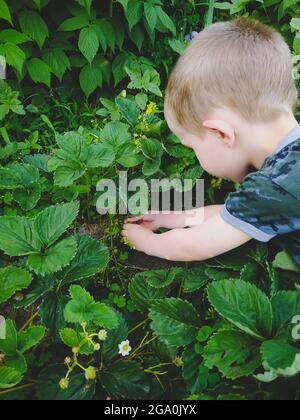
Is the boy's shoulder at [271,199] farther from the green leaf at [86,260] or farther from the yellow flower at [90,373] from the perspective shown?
the yellow flower at [90,373]

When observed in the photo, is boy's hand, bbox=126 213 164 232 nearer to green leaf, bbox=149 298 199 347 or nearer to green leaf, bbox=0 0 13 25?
green leaf, bbox=149 298 199 347

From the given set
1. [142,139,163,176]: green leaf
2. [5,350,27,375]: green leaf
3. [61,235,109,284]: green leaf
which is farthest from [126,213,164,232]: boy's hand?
[5,350,27,375]: green leaf

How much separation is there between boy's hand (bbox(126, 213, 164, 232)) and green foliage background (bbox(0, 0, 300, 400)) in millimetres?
64

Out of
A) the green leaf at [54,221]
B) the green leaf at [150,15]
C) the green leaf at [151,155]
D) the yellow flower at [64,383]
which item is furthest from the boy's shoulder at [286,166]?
the green leaf at [150,15]

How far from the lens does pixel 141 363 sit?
4.96 ft

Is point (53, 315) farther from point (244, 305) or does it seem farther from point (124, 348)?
point (244, 305)

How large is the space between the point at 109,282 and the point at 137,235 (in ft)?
0.65

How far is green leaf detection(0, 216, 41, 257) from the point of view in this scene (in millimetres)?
1388

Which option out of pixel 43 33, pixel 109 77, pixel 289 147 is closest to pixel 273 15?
pixel 109 77

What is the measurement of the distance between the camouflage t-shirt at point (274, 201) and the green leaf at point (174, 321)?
0.30 m

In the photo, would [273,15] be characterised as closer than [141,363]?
No
